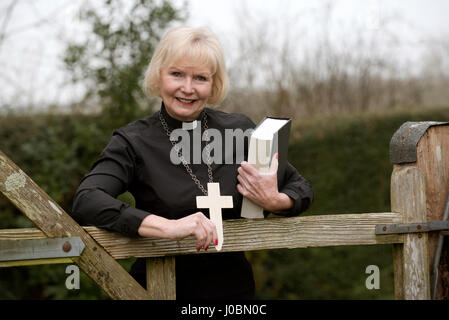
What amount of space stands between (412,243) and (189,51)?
132 cm

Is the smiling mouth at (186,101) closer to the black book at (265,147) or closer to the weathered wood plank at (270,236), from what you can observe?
the black book at (265,147)

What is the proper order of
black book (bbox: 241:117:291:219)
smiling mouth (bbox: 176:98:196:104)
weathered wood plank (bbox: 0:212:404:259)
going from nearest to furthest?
1. weathered wood plank (bbox: 0:212:404:259)
2. black book (bbox: 241:117:291:219)
3. smiling mouth (bbox: 176:98:196:104)

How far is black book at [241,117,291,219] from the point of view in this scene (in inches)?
77.6

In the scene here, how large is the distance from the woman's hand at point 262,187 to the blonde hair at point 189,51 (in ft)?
1.49

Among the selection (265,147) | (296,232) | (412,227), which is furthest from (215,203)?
(412,227)

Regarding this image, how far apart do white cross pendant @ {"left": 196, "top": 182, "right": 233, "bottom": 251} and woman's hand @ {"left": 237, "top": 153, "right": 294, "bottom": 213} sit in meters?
0.10

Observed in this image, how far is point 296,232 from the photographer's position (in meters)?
2.12

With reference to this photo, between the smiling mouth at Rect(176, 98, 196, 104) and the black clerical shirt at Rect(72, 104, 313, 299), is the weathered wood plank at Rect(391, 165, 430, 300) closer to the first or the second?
the black clerical shirt at Rect(72, 104, 313, 299)

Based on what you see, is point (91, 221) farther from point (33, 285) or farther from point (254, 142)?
point (33, 285)

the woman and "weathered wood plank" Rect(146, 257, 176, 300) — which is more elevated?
the woman

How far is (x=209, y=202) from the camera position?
1.94 m

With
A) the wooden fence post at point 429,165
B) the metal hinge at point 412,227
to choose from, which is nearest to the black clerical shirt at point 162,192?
the metal hinge at point 412,227

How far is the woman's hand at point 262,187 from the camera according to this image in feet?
6.49

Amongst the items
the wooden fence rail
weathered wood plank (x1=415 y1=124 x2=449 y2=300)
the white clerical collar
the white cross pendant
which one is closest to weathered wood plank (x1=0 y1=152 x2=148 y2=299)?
→ the wooden fence rail
